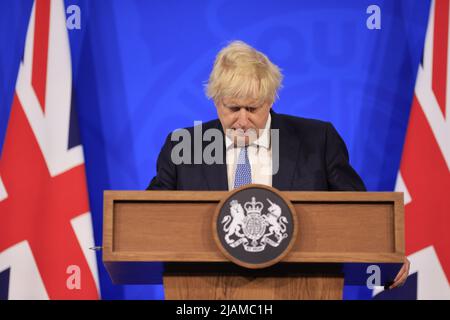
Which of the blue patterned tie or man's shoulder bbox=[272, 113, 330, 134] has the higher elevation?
man's shoulder bbox=[272, 113, 330, 134]

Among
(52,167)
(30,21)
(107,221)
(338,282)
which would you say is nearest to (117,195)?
(107,221)

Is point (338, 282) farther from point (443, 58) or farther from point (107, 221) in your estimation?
point (443, 58)

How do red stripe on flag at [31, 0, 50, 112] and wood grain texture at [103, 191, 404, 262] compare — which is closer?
wood grain texture at [103, 191, 404, 262]

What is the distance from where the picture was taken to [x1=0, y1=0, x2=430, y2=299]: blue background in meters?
3.40

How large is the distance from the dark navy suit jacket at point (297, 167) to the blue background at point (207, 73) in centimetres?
104

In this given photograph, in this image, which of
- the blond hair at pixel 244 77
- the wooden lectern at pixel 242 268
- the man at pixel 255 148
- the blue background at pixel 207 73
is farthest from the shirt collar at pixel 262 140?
the blue background at pixel 207 73

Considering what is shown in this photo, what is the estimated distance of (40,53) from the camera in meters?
3.29

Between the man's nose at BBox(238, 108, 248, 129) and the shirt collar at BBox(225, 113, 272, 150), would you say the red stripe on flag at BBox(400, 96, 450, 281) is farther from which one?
the man's nose at BBox(238, 108, 248, 129)

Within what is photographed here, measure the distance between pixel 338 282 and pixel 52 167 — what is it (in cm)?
184

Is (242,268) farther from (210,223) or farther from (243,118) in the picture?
(243,118)

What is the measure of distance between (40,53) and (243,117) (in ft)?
4.68

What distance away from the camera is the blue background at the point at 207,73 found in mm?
3398

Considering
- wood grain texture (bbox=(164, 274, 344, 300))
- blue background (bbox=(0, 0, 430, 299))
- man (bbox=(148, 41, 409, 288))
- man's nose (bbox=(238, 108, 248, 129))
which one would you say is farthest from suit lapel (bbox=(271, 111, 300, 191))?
blue background (bbox=(0, 0, 430, 299))
